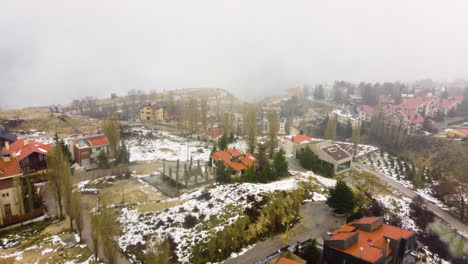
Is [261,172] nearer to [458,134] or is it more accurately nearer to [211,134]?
[211,134]

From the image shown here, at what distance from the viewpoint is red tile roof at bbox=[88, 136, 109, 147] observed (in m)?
36.8

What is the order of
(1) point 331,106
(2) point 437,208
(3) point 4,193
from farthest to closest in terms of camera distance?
(1) point 331,106 → (2) point 437,208 → (3) point 4,193

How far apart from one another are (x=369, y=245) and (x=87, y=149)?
32.7 m

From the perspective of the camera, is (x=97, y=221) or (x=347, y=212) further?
(x=347, y=212)

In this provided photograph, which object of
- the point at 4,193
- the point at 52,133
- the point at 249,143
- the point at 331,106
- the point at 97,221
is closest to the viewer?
the point at 97,221

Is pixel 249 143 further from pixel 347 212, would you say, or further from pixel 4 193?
pixel 4 193

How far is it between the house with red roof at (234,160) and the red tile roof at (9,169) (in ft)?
63.2

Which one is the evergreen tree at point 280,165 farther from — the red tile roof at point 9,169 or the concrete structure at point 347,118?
the concrete structure at point 347,118

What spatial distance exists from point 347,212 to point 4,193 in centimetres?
2845

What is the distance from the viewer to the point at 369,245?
58.1 feet

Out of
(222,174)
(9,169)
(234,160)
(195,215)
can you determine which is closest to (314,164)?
(234,160)

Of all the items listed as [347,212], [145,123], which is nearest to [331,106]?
[145,123]

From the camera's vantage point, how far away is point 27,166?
3058 cm

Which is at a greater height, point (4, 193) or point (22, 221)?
point (4, 193)
